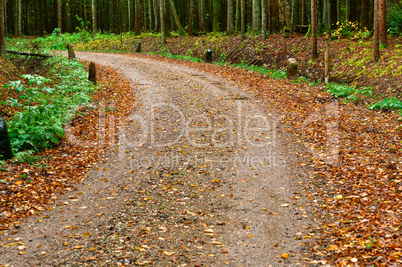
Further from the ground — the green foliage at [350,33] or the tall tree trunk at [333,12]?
the tall tree trunk at [333,12]

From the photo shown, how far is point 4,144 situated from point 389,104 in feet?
36.5

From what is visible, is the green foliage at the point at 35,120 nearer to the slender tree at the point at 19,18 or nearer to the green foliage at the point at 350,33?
the green foliage at the point at 350,33

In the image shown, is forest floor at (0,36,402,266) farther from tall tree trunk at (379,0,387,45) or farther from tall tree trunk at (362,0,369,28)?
tall tree trunk at (362,0,369,28)

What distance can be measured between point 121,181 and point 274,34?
1858cm

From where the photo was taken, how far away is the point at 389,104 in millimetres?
11203

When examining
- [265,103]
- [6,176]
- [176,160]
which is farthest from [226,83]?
[6,176]

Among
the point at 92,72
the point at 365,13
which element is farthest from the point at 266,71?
the point at 92,72

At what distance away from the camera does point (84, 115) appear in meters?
11.8

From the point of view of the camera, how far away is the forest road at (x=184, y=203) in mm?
5012

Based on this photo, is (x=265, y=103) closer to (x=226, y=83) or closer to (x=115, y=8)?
(x=226, y=83)

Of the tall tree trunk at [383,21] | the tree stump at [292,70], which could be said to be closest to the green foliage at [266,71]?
the tree stump at [292,70]

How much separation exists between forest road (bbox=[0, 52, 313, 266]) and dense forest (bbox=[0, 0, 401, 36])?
1584 cm

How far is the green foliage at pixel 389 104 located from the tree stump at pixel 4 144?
10727mm

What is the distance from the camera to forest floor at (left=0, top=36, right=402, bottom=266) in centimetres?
506
